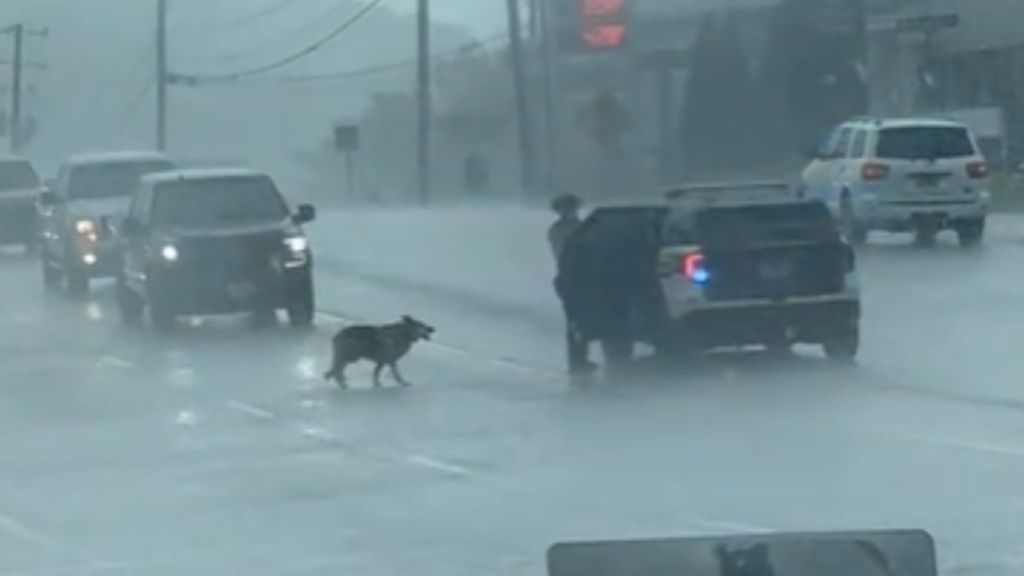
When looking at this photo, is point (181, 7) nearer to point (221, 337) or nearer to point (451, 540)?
point (221, 337)

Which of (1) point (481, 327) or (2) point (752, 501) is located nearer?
(2) point (752, 501)

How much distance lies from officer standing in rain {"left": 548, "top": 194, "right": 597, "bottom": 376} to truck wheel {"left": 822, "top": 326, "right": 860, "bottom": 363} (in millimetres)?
2159

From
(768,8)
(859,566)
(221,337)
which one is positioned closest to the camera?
(859,566)

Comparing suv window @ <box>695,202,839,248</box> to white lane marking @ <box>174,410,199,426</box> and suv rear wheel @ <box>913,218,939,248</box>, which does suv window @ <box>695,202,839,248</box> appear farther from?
suv rear wheel @ <box>913,218,939,248</box>

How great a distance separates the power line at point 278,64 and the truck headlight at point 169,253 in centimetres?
6361

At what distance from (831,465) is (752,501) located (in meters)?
1.92

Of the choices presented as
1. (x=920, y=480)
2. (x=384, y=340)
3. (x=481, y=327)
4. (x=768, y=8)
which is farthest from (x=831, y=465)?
(x=768, y=8)

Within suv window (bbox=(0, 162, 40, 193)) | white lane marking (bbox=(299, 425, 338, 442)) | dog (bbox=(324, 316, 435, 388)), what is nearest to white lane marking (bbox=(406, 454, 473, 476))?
white lane marking (bbox=(299, 425, 338, 442))

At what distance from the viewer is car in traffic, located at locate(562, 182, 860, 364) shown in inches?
1019

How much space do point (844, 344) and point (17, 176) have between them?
90.5 feet

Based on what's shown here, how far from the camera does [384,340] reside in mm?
24984

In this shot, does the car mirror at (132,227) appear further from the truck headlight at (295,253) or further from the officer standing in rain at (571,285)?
the officer standing in rain at (571,285)

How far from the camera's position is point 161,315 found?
108 ft

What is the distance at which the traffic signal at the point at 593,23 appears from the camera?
32.6m
